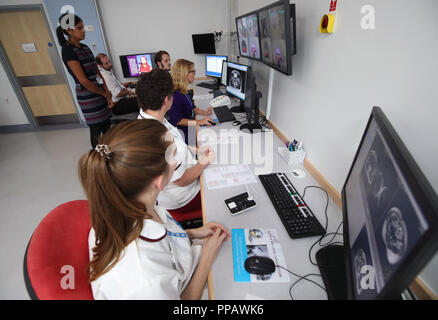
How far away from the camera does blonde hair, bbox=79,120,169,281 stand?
0.62 metres

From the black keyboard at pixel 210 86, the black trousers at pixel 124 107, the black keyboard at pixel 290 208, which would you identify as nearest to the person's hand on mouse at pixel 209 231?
the black keyboard at pixel 290 208

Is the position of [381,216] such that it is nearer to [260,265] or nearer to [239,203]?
[260,265]

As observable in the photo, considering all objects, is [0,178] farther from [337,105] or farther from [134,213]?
[337,105]

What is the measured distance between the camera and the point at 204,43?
12.8 feet

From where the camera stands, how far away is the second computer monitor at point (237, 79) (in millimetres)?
2088

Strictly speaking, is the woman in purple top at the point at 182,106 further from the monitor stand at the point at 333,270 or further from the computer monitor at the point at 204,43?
the computer monitor at the point at 204,43

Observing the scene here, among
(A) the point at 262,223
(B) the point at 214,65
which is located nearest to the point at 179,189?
(A) the point at 262,223

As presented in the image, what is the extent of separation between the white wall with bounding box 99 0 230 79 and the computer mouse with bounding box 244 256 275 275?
4146 mm

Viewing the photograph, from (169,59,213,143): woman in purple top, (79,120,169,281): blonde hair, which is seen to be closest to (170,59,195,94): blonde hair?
(169,59,213,143): woman in purple top

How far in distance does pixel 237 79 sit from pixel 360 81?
145 centimetres

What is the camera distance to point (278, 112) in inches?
72.7

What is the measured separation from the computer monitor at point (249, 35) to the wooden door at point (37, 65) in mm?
3490

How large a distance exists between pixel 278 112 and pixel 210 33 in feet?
9.18

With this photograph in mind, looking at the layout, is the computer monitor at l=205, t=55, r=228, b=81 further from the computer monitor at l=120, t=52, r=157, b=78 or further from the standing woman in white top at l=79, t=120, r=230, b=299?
the standing woman in white top at l=79, t=120, r=230, b=299
